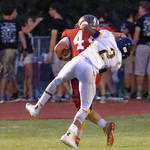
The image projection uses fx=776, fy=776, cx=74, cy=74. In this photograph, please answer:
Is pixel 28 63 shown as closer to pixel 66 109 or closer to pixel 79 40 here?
pixel 66 109

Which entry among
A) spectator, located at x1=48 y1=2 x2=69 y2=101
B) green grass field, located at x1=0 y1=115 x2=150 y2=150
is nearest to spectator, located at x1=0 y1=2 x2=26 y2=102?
spectator, located at x1=48 y1=2 x2=69 y2=101

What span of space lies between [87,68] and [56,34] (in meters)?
6.73

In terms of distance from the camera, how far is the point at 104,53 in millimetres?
9961

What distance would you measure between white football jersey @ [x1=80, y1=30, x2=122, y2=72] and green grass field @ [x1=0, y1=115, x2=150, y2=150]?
41.3 inches

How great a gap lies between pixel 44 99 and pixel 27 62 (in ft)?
25.3

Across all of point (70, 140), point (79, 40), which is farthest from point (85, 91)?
point (79, 40)

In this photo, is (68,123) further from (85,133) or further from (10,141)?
(10,141)

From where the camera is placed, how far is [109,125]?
10.1 m

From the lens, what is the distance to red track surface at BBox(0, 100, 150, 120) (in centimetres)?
1450

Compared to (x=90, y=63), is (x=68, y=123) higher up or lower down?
lower down

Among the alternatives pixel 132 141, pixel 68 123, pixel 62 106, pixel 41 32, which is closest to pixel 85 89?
pixel 132 141

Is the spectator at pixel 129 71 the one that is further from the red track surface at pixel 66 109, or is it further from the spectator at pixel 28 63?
the spectator at pixel 28 63

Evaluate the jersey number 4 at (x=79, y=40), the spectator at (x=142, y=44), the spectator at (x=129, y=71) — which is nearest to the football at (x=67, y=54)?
the jersey number 4 at (x=79, y=40)

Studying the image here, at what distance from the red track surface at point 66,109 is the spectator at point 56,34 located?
466 millimetres
